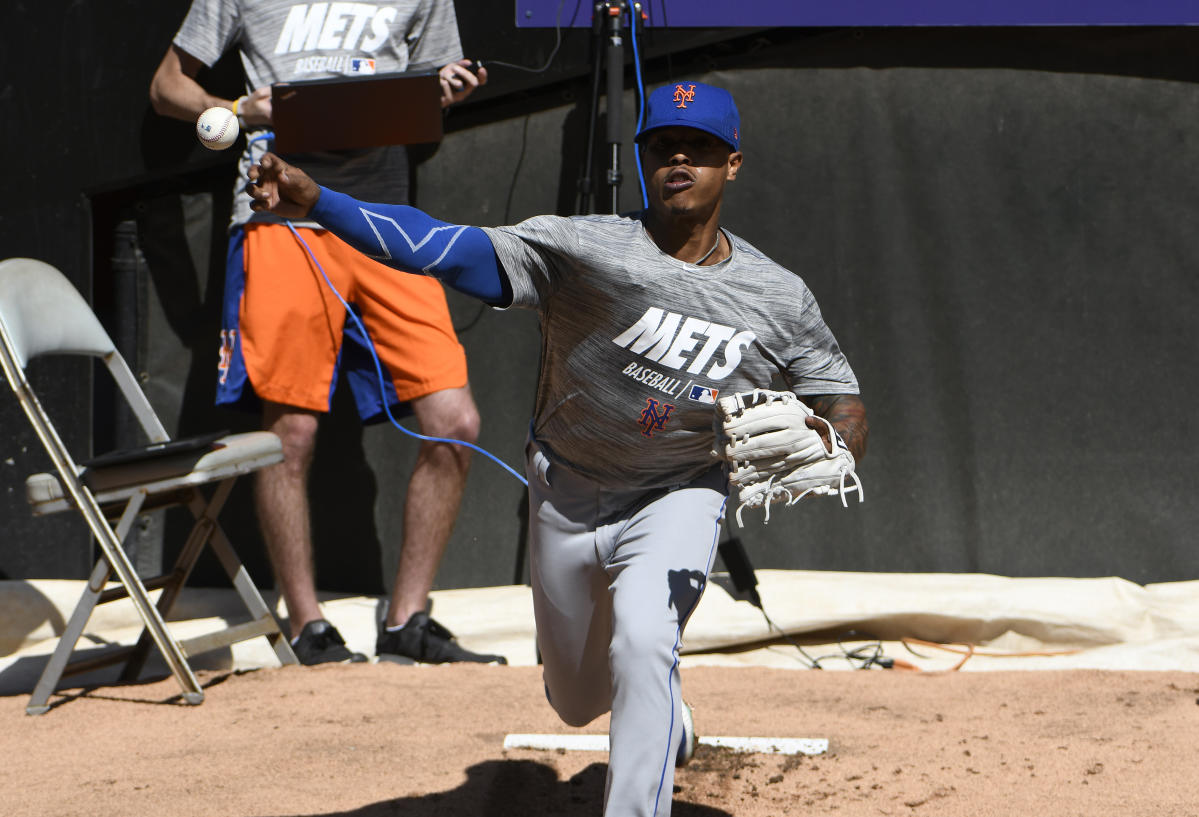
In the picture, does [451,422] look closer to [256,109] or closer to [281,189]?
[256,109]

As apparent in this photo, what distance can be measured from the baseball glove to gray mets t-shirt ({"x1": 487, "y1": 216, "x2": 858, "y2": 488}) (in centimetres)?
23

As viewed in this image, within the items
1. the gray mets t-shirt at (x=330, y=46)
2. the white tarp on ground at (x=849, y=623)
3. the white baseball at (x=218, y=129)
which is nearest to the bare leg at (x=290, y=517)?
the white tarp on ground at (x=849, y=623)

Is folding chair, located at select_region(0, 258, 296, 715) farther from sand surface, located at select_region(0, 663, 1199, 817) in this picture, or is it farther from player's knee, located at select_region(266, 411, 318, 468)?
player's knee, located at select_region(266, 411, 318, 468)

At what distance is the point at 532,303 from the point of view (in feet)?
9.51

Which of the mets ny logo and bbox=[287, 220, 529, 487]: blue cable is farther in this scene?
bbox=[287, 220, 529, 487]: blue cable

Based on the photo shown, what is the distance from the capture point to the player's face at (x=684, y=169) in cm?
297

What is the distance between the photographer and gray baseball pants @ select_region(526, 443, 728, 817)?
2.61 m

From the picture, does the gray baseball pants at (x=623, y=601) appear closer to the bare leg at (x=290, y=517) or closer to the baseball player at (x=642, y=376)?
the baseball player at (x=642, y=376)

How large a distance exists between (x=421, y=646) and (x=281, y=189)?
93.9 inches

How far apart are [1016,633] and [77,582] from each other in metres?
3.56

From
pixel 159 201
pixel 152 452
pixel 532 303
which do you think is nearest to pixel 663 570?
pixel 532 303

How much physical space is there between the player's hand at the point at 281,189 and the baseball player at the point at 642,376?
16 cm

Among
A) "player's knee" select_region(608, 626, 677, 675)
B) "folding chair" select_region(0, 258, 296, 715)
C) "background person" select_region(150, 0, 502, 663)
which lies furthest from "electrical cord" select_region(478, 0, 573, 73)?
"player's knee" select_region(608, 626, 677, 675)

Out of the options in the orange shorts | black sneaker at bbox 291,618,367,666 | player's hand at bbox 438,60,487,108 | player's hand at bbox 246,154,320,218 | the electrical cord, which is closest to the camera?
player's hand at bbox 246,154,320,218
